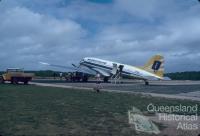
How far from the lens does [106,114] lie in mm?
16578

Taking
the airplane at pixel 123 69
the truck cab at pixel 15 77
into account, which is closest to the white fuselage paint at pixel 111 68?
the airplane at pixel 123 69

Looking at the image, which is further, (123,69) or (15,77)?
(123,69)

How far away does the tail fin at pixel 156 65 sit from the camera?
56.7 meters

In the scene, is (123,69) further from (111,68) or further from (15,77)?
(15,77)

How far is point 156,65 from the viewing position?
57.3 m

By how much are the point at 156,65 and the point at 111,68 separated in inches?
291

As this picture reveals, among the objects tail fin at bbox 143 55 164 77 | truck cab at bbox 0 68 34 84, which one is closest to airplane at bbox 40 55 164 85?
tail fin at bbox 143 55 164 77

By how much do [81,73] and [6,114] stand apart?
148ft

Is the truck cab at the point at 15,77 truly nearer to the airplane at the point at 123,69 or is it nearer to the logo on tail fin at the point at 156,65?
the airplane at the point at 123,69

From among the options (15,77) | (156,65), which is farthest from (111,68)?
(15,77)

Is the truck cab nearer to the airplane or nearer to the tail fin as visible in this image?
the airplane

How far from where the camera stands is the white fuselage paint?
55.5 metres

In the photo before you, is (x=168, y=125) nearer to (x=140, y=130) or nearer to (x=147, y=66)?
(x=140, y=130)

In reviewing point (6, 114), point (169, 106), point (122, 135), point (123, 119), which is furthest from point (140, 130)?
point (169, 106)
